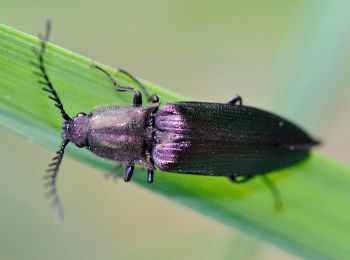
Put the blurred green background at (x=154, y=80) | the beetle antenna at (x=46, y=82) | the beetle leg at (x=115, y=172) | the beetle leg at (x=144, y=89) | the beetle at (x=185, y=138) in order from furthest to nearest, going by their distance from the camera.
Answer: the blurred green background at (x=154, y=80)
the beetle leg at (x=115, y=172)
the beetle at (x=185, y=138)
the beetle leg at (x=144, y=89)
the beetle antenna at (x=46, y=82)

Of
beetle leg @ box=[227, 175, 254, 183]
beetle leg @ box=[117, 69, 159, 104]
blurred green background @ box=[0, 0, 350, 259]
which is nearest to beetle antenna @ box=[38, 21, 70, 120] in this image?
beetle leg @ box=[117, 69, 159, 104]

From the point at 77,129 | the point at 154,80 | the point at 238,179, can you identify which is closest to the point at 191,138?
the point at 238,179

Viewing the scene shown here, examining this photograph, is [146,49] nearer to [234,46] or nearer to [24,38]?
[234,46]

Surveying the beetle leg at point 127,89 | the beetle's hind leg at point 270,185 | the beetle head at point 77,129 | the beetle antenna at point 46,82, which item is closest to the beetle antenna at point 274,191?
the beetle's hind leg at point 270,185

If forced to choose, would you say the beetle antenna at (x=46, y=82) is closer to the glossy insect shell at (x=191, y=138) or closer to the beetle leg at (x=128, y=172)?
the glossy insect shell at (x=191, y=138)

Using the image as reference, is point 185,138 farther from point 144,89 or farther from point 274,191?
point 274,191

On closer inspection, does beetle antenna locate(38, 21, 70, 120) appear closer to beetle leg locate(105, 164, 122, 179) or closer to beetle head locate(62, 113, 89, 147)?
beetle head locate(62, 113, 89, 147)
